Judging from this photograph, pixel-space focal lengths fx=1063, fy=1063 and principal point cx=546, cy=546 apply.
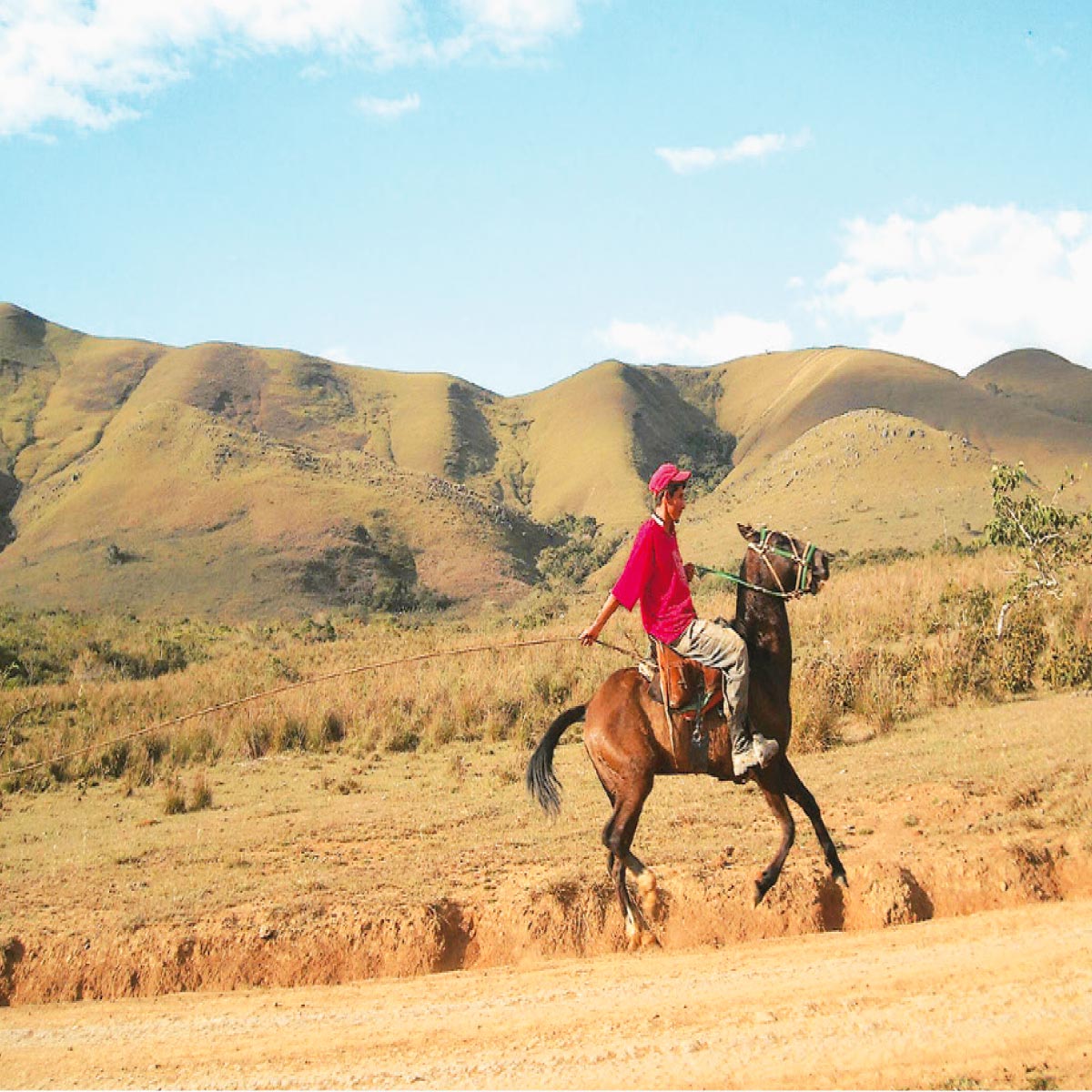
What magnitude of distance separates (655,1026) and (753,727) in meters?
2.67

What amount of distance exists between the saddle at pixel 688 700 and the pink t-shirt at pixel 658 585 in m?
0.17

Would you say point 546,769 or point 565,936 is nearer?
point 565,936

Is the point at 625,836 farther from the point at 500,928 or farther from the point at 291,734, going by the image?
the point at 291,734

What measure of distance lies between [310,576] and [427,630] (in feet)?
76.2

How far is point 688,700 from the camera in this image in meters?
7.84

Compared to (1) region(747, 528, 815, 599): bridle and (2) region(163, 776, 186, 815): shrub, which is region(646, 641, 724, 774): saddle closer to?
(1) region(747, 528, 815, 599): bridle

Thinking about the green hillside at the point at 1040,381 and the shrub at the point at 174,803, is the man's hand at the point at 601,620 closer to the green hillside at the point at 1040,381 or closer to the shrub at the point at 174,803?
the shrub at the point at 174,803

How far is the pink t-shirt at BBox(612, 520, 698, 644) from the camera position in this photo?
304 inches

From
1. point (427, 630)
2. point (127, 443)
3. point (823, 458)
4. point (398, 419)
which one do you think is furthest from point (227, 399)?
point (427, 630)

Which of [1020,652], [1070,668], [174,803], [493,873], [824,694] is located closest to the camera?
[493,873]

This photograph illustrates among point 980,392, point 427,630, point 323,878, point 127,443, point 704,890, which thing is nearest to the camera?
point 704,890

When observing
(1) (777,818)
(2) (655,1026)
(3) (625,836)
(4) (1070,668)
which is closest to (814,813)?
(1) (777,818)

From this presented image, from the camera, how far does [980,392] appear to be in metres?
90.9

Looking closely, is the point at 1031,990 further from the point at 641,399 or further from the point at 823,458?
the point at 641,399
